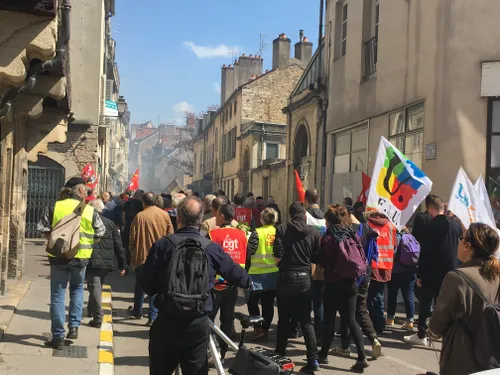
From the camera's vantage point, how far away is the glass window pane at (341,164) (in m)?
16.4

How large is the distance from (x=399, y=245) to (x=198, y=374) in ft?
16.0

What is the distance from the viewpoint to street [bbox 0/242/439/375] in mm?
5836

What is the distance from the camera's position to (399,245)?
26.7 feet

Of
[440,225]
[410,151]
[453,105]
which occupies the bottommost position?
[440,225]

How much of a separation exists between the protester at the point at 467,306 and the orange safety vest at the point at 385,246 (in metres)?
3.82

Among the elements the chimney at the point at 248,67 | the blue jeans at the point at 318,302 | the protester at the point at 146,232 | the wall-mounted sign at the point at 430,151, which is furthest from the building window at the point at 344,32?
the chimney at the point at 248,67

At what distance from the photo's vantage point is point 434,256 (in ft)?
24.6

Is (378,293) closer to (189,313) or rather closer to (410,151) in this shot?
(189,313)

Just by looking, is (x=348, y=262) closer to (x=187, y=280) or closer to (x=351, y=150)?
(x=187, y=280)

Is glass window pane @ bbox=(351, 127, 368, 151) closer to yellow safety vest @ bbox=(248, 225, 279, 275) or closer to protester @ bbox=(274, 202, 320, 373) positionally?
yellow safety vest @ bbox=(248, 225, 279, 275)

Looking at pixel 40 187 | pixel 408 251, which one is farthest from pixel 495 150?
pixel 40 187

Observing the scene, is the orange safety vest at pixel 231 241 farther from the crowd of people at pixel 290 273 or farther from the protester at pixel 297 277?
the protester at pixel 297 277

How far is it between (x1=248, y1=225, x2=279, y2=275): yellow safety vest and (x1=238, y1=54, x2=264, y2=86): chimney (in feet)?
124

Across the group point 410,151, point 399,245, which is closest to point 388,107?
point 410,151
